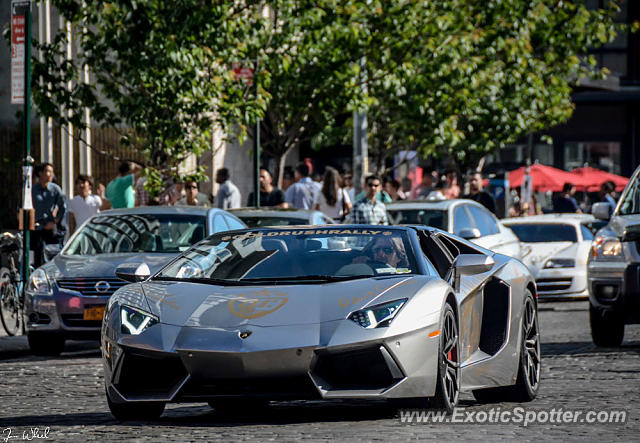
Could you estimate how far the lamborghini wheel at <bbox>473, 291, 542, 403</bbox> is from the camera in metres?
9.22

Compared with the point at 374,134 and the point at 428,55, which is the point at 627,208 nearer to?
the point at 428,55

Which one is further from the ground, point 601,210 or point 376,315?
point 601,210

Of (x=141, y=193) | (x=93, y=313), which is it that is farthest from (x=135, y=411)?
(x=141, y=193)

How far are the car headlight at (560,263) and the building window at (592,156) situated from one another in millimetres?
34304

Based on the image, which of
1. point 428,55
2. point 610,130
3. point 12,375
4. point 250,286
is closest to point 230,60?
point 428,55

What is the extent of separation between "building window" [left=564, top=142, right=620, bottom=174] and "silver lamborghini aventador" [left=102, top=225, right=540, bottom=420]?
48303mm

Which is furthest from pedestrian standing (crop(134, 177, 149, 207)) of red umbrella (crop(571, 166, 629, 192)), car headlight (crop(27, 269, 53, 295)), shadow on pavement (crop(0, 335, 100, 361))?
red umbrella (crop(571, 166, 629, 192))

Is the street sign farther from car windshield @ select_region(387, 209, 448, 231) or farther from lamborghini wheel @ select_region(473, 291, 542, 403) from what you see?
lamborghini wheel @ select_region(473, 291, 542, 403)

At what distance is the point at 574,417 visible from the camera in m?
8.30

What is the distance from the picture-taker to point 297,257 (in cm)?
859

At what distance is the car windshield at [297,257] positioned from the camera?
839 centimetres

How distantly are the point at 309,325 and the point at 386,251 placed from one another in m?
1.19

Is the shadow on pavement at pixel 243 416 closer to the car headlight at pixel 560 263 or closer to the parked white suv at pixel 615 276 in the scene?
the parked white suv at pixel 615 276

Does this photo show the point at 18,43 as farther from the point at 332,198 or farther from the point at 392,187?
the point at 392,187
